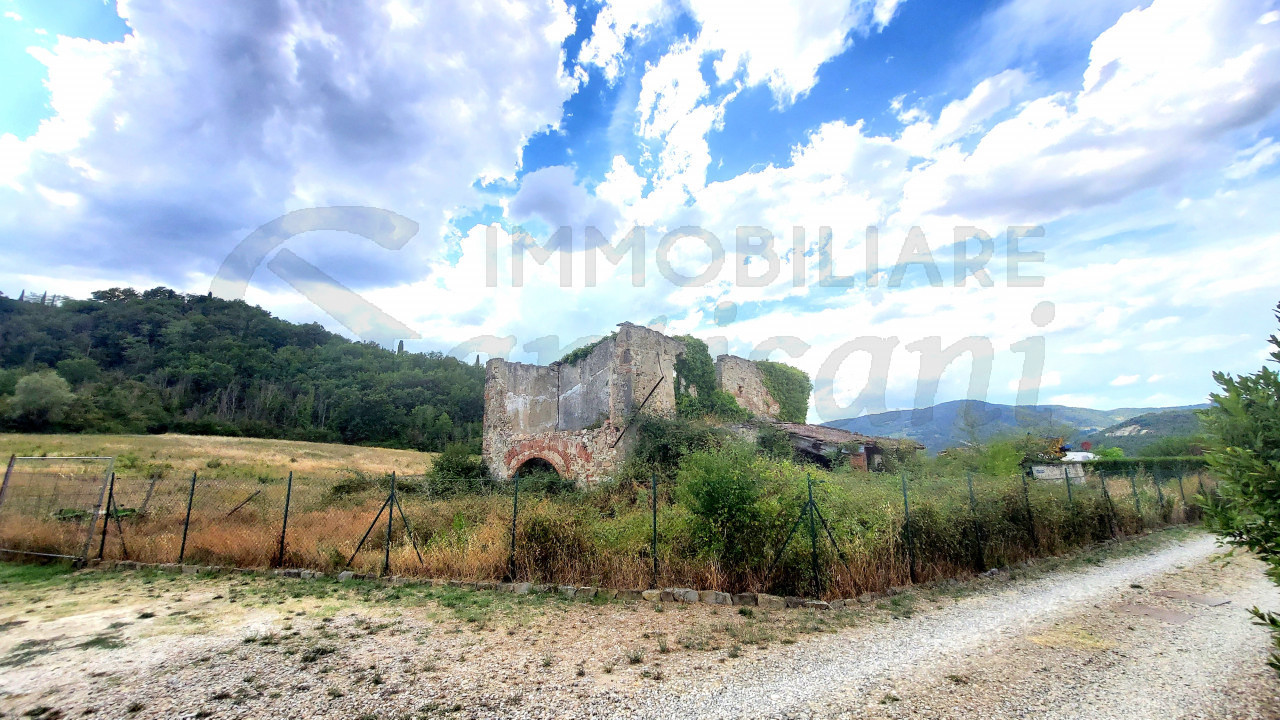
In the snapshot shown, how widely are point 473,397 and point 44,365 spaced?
42715 millimetres

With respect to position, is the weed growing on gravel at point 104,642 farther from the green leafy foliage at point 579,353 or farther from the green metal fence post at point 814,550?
the green leafy foliage at point 579,353

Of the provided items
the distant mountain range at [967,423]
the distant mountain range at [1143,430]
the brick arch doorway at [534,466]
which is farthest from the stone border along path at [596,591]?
the distant mountain range at [1143,430]

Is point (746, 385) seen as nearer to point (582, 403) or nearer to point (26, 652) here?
point (582, 403)

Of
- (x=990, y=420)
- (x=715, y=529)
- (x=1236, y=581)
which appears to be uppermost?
(x=990, y=420)

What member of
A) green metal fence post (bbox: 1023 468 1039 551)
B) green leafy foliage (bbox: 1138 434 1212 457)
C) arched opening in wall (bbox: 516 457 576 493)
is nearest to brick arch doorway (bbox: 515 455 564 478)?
arched opening in wall (bbox: 516 457 576 493)

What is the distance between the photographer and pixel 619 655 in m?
5.49

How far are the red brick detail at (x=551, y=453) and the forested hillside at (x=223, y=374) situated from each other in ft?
125

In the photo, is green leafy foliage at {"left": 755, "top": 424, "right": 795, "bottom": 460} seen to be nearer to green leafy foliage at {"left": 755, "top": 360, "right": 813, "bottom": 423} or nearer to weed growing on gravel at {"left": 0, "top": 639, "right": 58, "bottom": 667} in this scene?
green leafy foliage at {"left": 755, "top": 360, "right": 813, "bottom": 423}

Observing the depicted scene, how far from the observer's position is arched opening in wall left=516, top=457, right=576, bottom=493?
16531 millimetres

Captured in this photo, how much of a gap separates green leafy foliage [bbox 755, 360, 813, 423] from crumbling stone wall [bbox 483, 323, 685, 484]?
522 cm

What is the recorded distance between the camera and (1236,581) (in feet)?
29.5

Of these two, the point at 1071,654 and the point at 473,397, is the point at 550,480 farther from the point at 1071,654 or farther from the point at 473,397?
the point at 473,397

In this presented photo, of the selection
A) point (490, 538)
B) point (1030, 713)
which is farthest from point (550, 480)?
point (1030, 713)

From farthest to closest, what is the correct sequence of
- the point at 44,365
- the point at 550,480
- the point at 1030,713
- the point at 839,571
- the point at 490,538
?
the point at 44,365
the point at 550,480
the point at 490,538
the point at 839,571
the point at 1030,713
